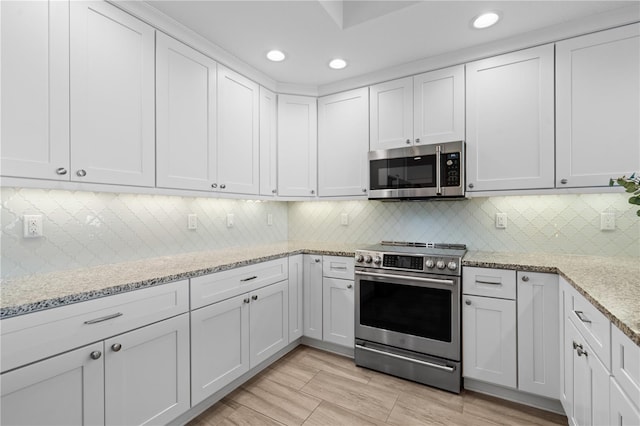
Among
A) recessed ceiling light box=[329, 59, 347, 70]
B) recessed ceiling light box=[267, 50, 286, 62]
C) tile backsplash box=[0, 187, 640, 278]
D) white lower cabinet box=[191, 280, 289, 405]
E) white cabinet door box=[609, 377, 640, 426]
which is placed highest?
recessed ceiling light box=[329, 59, 347, 70]

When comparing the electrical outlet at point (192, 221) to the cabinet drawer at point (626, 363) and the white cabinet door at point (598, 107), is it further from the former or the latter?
the white cabinet door at point (598, 107)

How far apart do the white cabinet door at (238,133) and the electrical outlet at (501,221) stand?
206cm

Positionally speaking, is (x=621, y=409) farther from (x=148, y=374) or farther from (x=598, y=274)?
(x=148, y=374)

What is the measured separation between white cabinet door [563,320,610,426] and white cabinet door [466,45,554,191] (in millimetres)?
1050

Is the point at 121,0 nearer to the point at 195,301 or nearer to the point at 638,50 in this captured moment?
the point at 195,301

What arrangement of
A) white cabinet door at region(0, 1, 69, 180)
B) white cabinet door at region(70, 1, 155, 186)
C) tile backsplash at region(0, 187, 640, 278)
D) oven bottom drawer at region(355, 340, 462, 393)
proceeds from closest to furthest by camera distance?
white cabinet door at region(0, 1, 69, 180)
white cabinet door at region(70, 1, 155, 186)
tile backsplash at region(0, 187, 640, 278)
oven bottom drawer at region(355, 340, 462, 393)

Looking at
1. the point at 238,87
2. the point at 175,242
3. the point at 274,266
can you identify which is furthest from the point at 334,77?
the point at 175,242

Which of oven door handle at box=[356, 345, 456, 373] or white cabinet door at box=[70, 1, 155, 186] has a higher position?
white cabinet door at box=[70, 1, 155, 186]

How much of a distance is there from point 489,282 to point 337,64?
2069 mm

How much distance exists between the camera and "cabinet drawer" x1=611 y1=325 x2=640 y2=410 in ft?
2.81

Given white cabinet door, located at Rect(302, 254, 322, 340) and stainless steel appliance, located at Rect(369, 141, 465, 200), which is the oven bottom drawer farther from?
stainless steel appliance, located at Rect(369, 141, 465, 200)

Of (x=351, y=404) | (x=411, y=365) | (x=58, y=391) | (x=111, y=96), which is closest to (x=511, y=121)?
(x=411, y=365)

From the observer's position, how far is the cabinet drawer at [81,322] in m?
1.09

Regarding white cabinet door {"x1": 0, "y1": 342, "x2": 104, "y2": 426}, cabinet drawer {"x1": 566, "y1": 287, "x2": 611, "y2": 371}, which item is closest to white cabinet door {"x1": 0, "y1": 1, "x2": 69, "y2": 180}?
white cabinet door {"x1": 0, "y1": 342, "x2": 104, "y2": 426}
